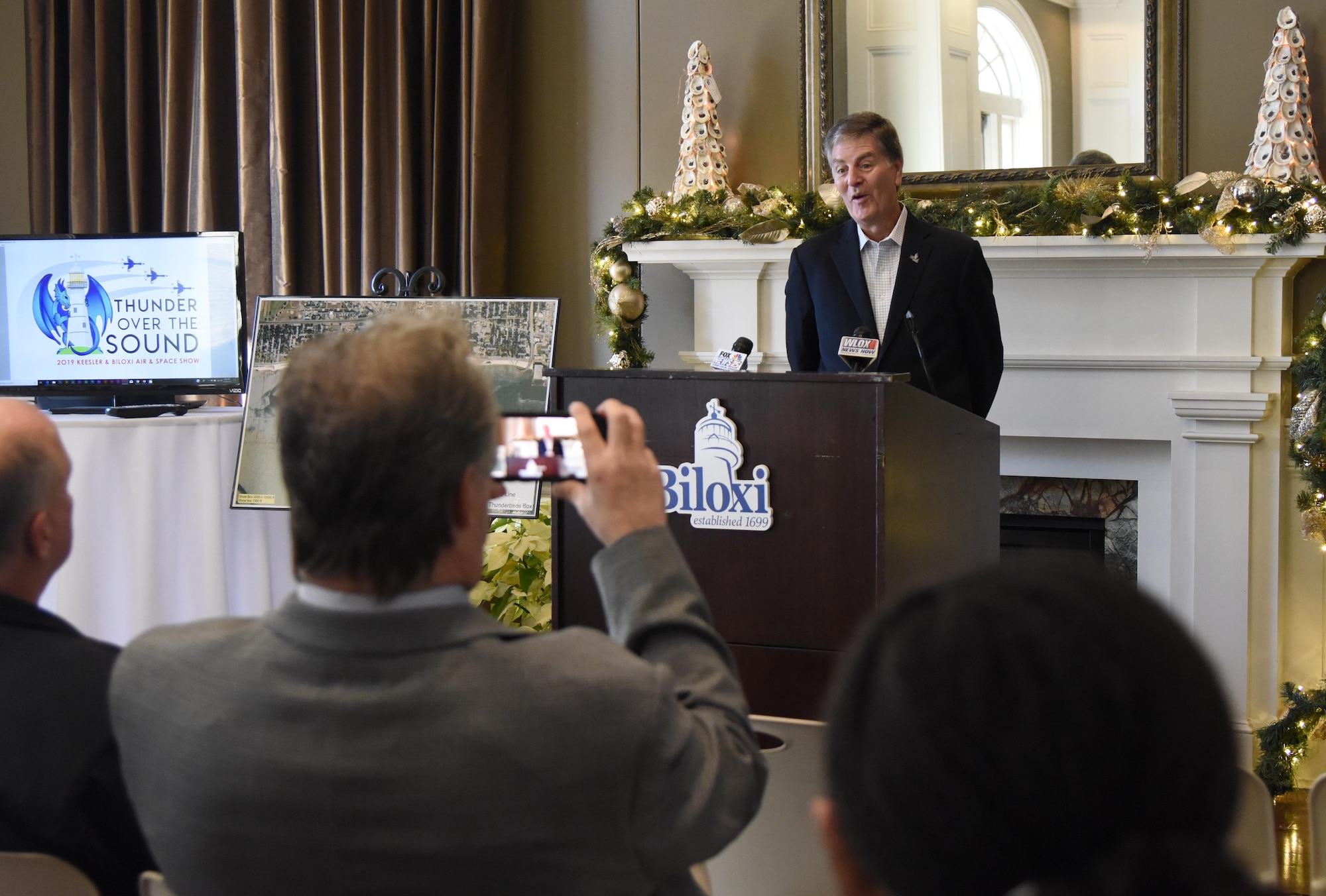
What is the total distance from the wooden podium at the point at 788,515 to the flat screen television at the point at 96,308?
5.11 ft

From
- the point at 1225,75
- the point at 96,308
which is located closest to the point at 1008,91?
the point at 1225,75

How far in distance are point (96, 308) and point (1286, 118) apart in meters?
2.99

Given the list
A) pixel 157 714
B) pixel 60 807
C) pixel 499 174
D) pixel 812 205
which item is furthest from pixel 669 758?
pixel 499 174

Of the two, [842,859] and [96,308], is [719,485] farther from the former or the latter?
[96,308]

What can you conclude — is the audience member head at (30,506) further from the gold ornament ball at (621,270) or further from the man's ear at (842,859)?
the gold ornament ball at (621,270)

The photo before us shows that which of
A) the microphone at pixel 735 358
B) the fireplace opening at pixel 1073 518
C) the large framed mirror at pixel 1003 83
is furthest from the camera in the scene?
the fireplace opening at pixel 1073 518

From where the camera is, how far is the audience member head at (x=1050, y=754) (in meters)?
0.51

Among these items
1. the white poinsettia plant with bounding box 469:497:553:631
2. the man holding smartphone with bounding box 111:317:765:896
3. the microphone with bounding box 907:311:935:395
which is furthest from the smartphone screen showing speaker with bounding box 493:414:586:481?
the white poinsettia plant with bounding box 469:497:553:631

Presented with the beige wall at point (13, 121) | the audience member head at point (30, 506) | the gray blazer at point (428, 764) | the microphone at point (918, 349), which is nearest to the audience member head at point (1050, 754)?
the gray blazer at point (428, 764)

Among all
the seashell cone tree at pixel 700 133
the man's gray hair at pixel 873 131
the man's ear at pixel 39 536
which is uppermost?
the seashell cone tree at pixel 700 133

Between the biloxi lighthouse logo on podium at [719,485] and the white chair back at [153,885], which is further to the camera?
the biloxi lighthouse logo on podium at [719,485]

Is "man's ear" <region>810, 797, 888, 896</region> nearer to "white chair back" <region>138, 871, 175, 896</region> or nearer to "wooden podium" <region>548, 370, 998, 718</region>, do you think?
"white chair back" <region>138, 871, 175, 896</region>

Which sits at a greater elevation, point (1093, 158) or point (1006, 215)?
point (1093, 158)

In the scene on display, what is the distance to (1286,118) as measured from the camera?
10.6ft
